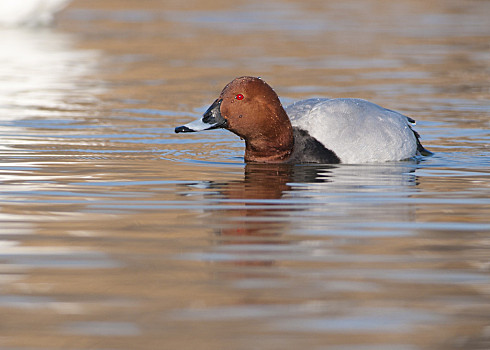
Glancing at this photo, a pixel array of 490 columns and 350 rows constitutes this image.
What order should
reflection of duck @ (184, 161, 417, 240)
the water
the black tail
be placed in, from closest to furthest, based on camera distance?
the water
reflection of duck @ (184, 161, 417, 240)
the black tail

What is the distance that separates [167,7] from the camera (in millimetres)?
28859

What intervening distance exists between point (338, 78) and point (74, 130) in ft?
18.4

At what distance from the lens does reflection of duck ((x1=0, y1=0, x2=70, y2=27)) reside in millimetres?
22891

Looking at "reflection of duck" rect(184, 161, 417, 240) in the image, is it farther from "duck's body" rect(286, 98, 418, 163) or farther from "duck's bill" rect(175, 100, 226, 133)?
"duck's bill" rect(175, 100, 226, 133)

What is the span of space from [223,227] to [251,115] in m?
2.56

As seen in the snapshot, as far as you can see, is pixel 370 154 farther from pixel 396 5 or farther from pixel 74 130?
pixel 396 5

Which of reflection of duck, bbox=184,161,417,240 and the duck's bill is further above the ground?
the duck's bill

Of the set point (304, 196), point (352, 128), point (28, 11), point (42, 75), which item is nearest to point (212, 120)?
point (352, 128)

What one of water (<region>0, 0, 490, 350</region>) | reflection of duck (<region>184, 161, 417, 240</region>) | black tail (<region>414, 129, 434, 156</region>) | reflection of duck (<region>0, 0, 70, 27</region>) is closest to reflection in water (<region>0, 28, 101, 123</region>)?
water (<region>0, 0, 490, 350</region>)

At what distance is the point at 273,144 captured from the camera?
867 cm

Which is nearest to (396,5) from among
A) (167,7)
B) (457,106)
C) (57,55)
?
(167,7)

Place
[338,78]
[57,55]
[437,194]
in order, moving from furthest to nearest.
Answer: [57,55], [338,78], [437,194]

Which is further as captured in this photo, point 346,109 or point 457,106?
point 457,106

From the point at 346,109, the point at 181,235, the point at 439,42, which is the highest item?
the point at 439,42
